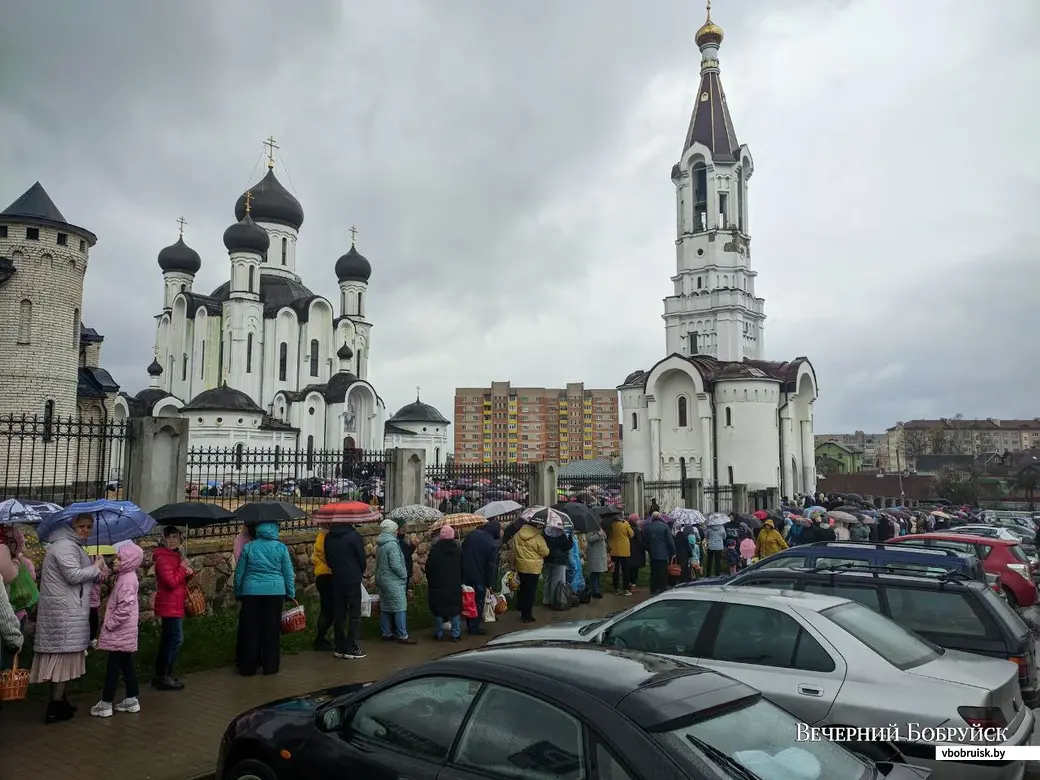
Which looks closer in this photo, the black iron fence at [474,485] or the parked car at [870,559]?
the parked car at [870,559]

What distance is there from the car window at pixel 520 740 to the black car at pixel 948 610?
4.06 m

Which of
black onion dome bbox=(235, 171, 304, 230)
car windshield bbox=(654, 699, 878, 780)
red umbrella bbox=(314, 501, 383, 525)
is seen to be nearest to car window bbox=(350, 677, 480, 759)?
car windshield bbox=(654, 699, 878, 780)

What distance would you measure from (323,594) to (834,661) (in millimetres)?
5945

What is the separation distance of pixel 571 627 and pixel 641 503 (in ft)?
42.2

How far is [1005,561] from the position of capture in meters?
10.1

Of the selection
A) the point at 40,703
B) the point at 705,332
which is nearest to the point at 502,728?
the point at 40,703

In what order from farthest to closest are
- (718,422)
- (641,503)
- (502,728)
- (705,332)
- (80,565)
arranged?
1. (705,332)
2. (718,422)
3. (641,503)
4. (80,565)
5. (502,728)

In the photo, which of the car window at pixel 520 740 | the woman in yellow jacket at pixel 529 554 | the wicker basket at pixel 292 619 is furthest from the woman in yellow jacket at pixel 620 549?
the car window at pixel 520 740

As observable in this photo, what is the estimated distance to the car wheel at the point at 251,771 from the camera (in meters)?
3.93

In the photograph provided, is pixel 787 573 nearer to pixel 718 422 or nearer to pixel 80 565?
pixel 80 565

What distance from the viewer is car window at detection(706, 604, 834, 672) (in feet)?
15.7

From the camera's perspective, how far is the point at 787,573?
6.72 metres

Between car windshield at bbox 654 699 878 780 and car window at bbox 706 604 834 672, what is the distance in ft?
5.12

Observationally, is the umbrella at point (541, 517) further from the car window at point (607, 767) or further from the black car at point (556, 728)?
the car window at point (607, 767)
